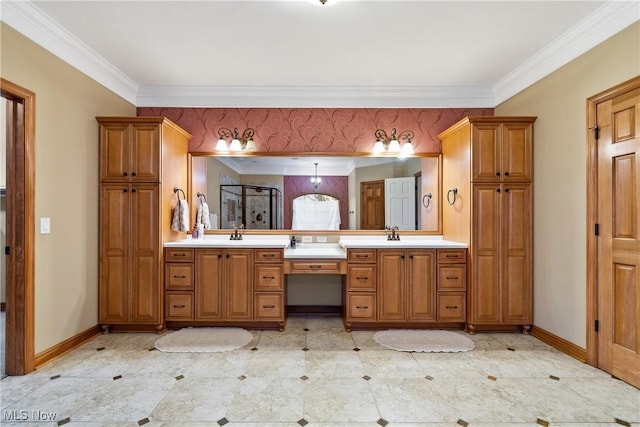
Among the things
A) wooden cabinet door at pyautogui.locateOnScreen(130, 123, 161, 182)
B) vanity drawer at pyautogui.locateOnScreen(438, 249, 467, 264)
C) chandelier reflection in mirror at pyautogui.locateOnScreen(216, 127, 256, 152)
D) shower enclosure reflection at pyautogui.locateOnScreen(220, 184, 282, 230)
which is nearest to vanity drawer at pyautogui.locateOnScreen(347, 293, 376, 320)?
vanity drawer at pyautogui.locateOnScreen(438, 249, 467, 264)

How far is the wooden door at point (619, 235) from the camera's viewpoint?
217 cm

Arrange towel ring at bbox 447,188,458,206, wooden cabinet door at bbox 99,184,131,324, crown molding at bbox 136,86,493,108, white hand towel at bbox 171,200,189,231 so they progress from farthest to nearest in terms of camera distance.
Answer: crown molding at bbox 136,86,493,108
towel ring at bbox 447,188,458,206
white hand towel at bbox 171,200,189,231
wooden cabinet door at bbox 99,184,131,324

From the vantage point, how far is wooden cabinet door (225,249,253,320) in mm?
3189

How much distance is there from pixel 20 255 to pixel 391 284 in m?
3.05

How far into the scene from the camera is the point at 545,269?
2975 mm

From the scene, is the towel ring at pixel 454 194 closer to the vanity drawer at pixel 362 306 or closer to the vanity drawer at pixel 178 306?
the vanity drawer at pixel 362 306

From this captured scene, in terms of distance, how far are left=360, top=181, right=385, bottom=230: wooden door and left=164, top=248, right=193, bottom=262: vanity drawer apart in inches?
75.6

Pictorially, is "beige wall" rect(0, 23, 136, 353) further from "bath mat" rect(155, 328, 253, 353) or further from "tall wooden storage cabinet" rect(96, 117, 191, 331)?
"bath mat" rect(155, 328, 253, 353)

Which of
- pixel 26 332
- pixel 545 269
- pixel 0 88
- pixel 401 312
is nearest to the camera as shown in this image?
pixel 0 88

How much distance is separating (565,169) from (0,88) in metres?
4.31

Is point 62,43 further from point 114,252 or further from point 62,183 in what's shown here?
point 114,252

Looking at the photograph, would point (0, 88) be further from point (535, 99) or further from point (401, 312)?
point (535, 99)

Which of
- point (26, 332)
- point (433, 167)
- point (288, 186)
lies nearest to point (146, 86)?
point (288, 186)

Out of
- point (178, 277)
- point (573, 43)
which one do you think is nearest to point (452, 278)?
point (573, 43)
